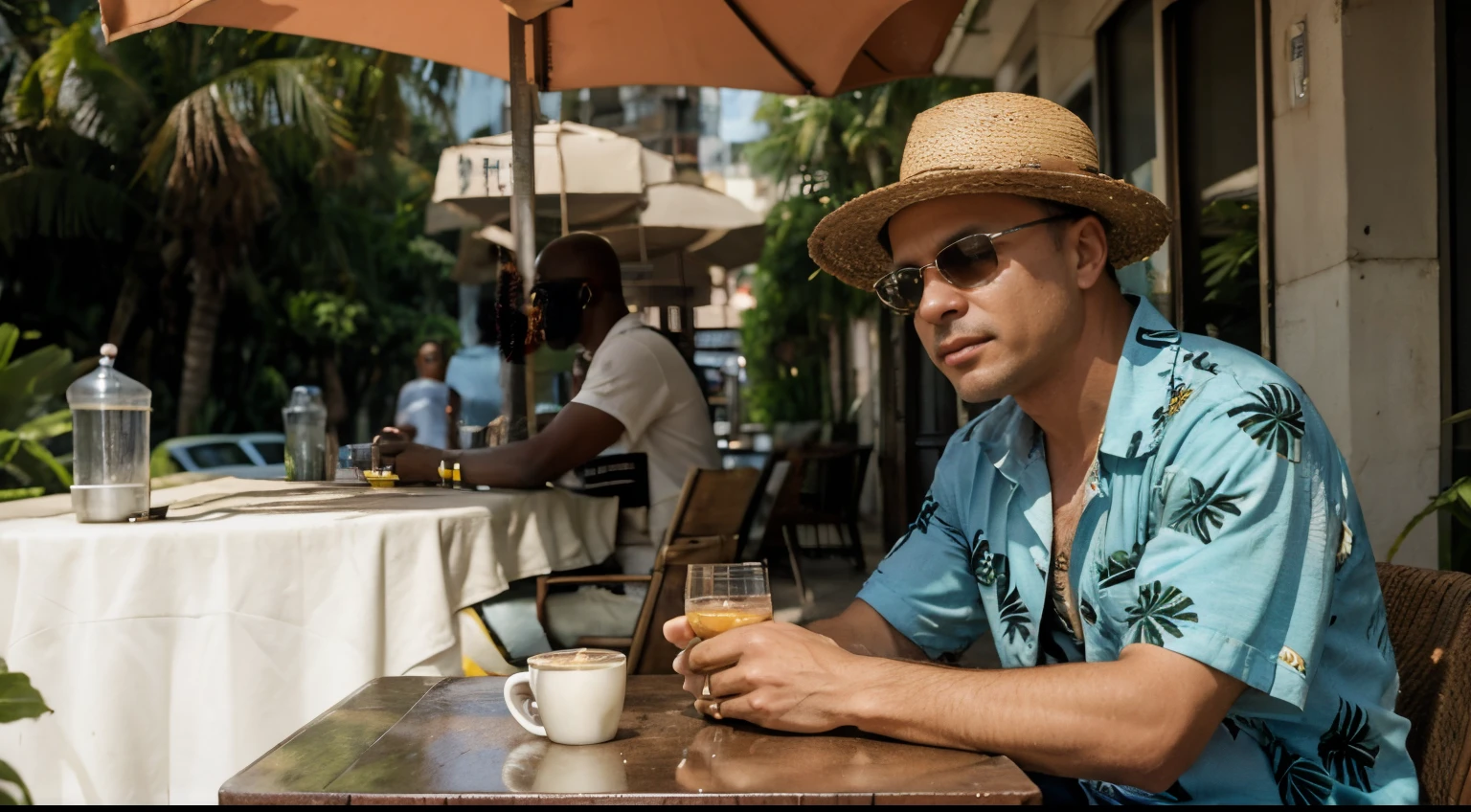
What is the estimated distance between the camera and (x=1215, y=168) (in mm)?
5168

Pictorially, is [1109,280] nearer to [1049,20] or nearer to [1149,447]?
[1149,447]

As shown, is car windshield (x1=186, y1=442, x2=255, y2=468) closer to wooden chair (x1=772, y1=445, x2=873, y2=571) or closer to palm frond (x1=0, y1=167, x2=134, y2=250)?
palm frond (x1=0, y1=167, x2=134, y2=250)

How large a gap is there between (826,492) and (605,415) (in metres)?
6.54

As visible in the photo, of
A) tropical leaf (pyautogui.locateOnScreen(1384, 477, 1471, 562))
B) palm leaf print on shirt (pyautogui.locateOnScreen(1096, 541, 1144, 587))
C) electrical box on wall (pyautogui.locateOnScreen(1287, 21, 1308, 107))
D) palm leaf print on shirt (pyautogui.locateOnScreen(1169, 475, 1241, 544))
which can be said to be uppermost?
electrical box on wall (pyautogui.locateOnScreen(1287, 21, 1308, 107))

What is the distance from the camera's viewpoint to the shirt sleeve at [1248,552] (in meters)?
1.42

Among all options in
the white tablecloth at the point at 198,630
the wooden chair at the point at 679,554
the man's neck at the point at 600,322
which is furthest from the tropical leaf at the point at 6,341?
the wooden chair at the point at 679,554

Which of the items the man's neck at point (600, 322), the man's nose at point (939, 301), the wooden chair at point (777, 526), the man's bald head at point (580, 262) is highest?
the man's bald head at point (580, 262)

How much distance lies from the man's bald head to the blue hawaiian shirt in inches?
112

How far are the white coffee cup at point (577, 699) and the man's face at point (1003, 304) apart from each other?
72 centimetres

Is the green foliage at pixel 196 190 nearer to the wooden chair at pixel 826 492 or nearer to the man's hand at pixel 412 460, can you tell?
the wooden chair at pixel 826 492

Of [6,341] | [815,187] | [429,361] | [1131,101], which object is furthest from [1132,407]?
[815,187]

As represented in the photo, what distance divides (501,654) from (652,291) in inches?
150

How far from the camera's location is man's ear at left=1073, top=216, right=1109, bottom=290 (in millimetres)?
1916

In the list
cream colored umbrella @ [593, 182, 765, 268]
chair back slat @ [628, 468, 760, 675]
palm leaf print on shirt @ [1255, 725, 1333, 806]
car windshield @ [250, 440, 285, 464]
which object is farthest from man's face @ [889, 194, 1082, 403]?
car windshield @ [250, 440, 285, 464]
